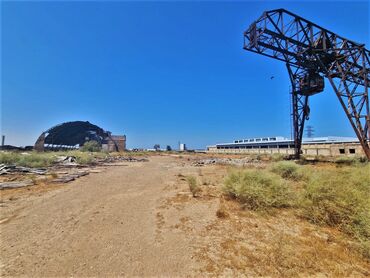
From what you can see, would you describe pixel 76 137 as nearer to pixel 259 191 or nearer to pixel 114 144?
pixel 114 144

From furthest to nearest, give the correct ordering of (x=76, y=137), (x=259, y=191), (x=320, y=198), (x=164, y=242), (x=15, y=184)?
1. (x=76, y=137)
2. (x=15, y=184)
3. (x=259, y=191)
4. (x=320, y=198)
5. (x=164, y=242)

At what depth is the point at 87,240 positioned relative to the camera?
364cm

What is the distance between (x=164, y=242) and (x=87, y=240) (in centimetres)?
139

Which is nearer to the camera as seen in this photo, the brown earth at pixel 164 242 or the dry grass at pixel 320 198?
the brown earth at pixel 164 242

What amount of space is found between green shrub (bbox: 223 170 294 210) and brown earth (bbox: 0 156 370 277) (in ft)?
1.16

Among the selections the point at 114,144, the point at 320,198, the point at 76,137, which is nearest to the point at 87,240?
the point at 320,198

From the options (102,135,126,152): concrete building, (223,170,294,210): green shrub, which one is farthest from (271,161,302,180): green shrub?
(102,135,126,152): concrete building

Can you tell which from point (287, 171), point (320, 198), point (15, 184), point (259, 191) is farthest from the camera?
point (287, 171)

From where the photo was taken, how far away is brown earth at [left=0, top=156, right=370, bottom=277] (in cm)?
287

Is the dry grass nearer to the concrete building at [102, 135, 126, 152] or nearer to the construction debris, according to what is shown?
the construction debris

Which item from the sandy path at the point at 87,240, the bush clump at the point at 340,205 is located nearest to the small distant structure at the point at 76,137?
the sandy path at the point at 87,240

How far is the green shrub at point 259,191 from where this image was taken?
17.7ft

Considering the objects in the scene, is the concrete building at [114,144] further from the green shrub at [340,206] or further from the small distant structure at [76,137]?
the green shrub at [340,206]

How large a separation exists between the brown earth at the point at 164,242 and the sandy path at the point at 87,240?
0.01 metres
